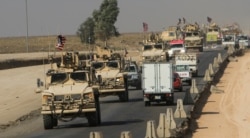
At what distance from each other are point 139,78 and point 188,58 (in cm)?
1037

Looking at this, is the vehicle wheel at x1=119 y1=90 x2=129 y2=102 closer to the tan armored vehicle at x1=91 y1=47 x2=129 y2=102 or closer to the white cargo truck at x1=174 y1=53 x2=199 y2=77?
the tan armored vehicle at x1=91 y1=47 x2=129 y2=102

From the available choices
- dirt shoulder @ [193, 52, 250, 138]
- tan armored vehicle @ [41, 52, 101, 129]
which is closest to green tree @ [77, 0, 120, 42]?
dirt shoulder @ [193, 52, 250, 138]

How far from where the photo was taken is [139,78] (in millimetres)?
49562

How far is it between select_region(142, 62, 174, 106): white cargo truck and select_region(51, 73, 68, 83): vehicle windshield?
933 centimetres

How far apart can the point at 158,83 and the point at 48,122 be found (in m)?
10.1

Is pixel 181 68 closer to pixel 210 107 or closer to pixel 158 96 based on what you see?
pixel 210 107

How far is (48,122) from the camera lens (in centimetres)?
2745

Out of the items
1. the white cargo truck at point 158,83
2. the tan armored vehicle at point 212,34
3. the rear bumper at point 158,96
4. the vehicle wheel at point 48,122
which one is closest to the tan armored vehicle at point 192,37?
the tan armored vehicle at point 212,34

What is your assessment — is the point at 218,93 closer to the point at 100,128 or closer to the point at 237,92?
the point at 237,92

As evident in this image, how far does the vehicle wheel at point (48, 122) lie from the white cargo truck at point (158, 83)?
9.39m

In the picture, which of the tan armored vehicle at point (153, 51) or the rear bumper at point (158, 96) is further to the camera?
the tan armored vehicle at point (153, 51)

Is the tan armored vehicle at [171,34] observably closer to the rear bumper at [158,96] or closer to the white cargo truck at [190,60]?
the white cargo truck at [190,60]

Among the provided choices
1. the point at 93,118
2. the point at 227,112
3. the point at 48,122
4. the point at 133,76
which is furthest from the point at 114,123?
the point at 133,76

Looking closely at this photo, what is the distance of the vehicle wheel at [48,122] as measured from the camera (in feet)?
89.0
